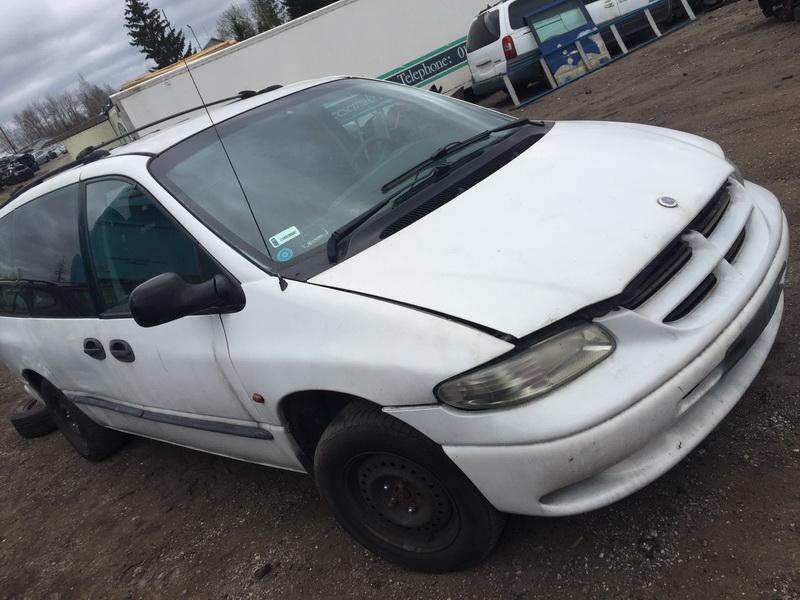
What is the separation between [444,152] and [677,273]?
112 centimetres

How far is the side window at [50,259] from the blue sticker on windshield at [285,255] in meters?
1.24

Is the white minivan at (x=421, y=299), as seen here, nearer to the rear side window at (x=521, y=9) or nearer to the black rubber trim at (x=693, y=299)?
the black rubber trim at (x=693, y=299)

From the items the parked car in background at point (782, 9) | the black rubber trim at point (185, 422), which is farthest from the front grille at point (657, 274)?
the parked car in background at point (782, 9)

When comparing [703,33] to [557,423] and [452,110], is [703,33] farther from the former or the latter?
[557,423]

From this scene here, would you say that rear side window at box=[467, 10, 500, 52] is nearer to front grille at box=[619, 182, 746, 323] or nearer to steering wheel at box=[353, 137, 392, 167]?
steering wheel at box=[353, 137, 392, 167]

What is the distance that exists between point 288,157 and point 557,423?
161 cm

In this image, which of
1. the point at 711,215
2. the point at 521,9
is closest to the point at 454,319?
the point at 711,215

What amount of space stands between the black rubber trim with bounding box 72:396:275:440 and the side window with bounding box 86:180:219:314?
0.51m

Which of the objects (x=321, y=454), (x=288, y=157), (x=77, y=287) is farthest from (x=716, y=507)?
(x=77, y=287)

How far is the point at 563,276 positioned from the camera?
1891 millimetres

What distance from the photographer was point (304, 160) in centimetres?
270

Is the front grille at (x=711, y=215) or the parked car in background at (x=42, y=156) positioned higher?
the parked car in background at (x=42, y=156)

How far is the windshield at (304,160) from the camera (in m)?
2.40

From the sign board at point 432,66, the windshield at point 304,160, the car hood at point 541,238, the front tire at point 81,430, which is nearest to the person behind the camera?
the car hood at point 541,238
